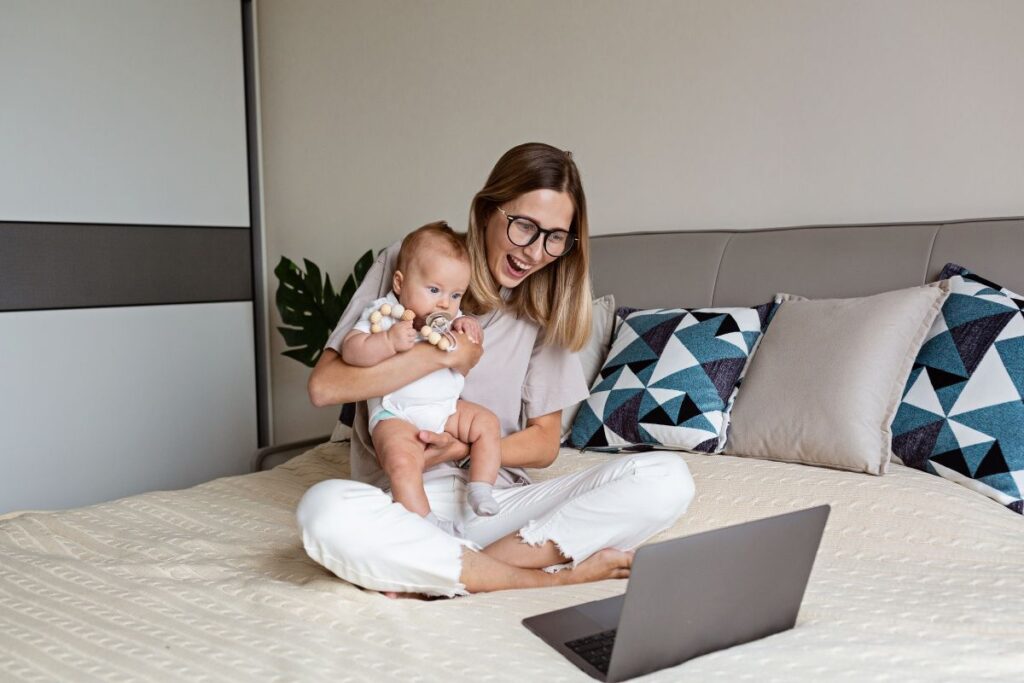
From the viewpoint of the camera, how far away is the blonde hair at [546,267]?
1.76 metres

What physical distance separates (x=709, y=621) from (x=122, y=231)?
9.24 feet

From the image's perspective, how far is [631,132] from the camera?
2.83m

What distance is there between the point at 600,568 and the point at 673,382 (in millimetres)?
672

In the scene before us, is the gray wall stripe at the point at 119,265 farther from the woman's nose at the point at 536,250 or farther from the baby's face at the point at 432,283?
the woman's nose at the point at 536,250

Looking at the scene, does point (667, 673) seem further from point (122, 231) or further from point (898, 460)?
point (122, 231)

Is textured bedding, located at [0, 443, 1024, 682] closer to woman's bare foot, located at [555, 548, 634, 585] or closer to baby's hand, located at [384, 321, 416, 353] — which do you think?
woman's bare foot, located at [555, 548, 634, 585]

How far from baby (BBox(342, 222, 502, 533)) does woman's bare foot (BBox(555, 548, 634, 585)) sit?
166 millimetres

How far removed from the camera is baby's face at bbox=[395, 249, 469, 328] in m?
1.66

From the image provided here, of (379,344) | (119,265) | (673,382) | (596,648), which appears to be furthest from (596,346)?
(119,265)

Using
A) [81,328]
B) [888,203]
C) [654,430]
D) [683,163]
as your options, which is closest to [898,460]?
[654,430]

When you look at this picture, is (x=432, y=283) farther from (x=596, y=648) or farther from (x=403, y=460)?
(x=596, y=648)

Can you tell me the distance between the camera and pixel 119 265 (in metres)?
3.36

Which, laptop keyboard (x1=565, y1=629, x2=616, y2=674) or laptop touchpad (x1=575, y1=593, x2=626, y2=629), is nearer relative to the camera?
laptop keyboard (x1=565, y1=629, x2=616, y2=674)

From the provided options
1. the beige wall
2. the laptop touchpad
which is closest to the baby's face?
the laptop touchpad
